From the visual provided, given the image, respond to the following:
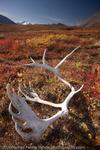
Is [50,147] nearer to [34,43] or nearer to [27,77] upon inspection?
[27,77]

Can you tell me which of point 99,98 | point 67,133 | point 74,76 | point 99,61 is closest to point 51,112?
point 67,133

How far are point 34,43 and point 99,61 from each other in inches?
247

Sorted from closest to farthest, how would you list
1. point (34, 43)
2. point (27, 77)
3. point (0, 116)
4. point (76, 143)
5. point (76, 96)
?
point (76, 143), point (0, 116), point (76, 96), point (27, 77), point (34, 43)

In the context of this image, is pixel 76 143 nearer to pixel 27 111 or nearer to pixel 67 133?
pixel 67 133

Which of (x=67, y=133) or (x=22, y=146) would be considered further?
(x=67, y=133)

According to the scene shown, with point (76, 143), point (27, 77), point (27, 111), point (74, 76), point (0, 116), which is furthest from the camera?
point (74, 76)

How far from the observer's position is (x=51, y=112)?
808 cm

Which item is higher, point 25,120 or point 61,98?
point 25,120

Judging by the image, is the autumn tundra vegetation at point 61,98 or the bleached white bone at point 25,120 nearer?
the bleached white bone at point 25,120

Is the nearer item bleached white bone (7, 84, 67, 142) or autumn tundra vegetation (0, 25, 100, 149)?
bleached white bone (7, 84, 67, 142)

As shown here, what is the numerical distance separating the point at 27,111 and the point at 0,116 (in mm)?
1917

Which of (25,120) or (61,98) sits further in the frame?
(61,98)

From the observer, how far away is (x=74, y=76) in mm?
11539

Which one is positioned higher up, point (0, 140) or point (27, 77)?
point (27, 77)
